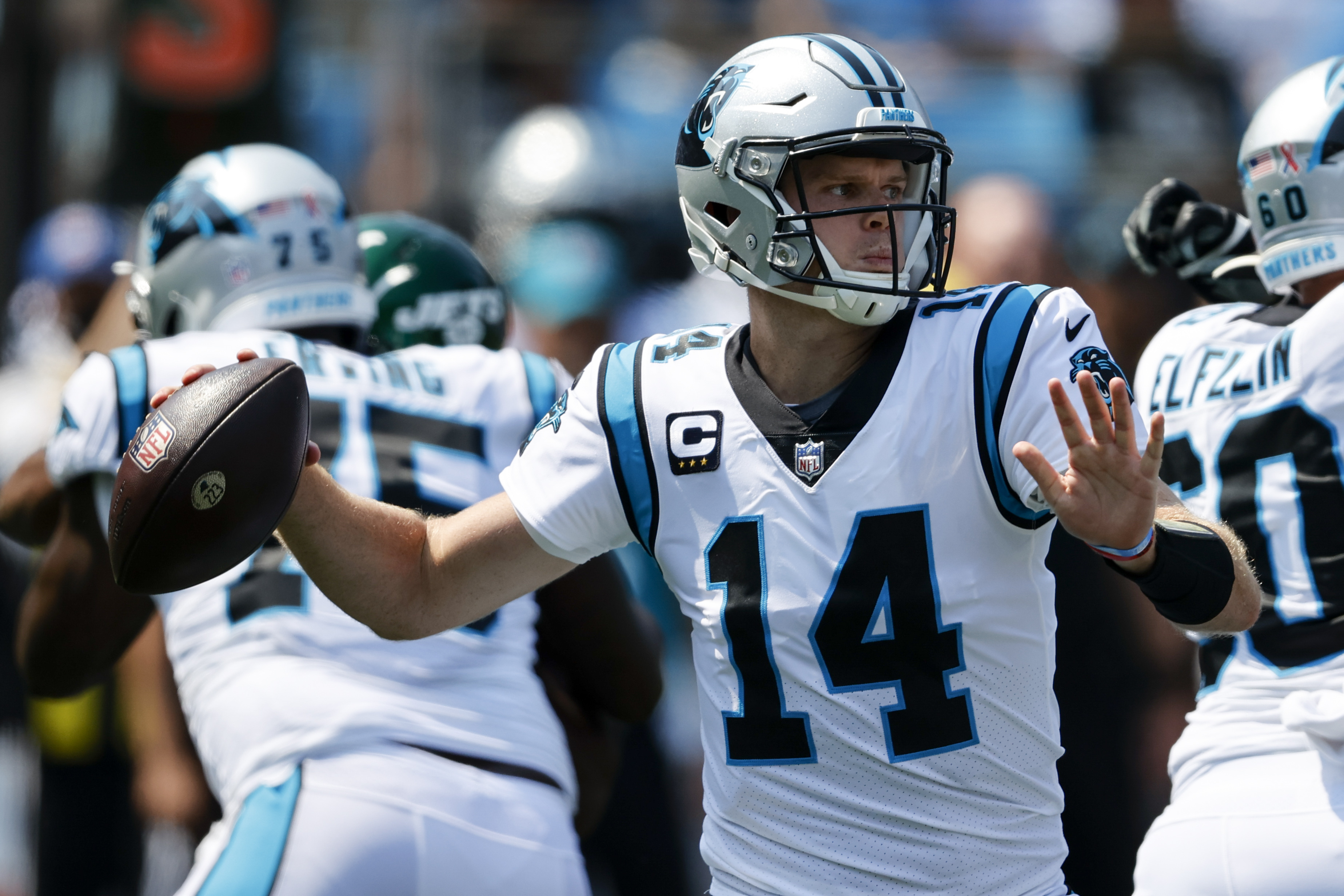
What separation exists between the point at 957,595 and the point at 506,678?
1222 millimetres

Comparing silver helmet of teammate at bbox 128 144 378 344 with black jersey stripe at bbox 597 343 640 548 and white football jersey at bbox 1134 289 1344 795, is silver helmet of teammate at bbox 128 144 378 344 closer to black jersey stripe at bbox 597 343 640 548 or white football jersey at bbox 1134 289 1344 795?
black jersey stripe at bbox 597 343 640 548

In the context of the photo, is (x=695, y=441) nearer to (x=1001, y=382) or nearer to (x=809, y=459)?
A: (x=809, y=459)

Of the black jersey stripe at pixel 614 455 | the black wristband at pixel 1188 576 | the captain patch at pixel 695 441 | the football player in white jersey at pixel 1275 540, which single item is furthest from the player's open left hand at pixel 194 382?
the football player in white jersey at pixel 1275 540

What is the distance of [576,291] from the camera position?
6559 mm

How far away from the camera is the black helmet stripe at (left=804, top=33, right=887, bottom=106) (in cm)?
269

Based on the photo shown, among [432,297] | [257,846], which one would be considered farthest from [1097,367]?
[432,297]

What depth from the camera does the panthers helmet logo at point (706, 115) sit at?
9.32 feet

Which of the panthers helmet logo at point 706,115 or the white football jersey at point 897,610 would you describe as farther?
the panthers helmet logo at point 706,115

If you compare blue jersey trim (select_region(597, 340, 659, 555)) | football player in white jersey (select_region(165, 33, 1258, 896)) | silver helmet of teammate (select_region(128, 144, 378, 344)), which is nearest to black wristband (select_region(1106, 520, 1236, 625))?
football player in white jersey (select_region(165, 33, 1258, 896))

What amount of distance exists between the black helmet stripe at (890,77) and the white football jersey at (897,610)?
365 mm

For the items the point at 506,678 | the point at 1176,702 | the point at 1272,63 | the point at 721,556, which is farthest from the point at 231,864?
the point at 1272,63

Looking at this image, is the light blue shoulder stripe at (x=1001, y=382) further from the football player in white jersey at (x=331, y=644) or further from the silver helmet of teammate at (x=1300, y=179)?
the silver helmet of teammate at (x=1300, y=179)

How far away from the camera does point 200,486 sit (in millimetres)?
2543

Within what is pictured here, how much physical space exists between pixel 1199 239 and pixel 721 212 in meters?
1.62
